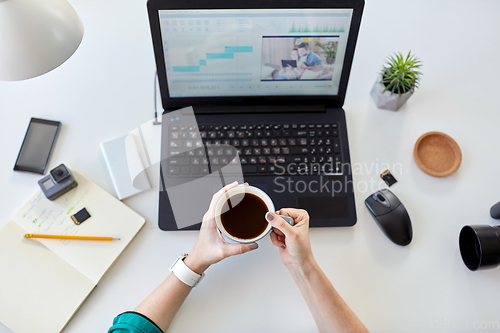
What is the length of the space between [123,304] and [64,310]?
0.12m

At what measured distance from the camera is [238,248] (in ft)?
2.10

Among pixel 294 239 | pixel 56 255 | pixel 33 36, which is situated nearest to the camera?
pixel 33 36

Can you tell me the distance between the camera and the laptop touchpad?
779 millimetres

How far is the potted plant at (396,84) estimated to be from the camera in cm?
81

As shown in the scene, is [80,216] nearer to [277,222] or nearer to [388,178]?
[277,222]

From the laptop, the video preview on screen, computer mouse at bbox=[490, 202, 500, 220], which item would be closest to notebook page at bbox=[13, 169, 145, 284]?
the laptop

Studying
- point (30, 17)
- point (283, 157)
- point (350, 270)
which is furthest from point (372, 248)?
Result: point (30, 17)

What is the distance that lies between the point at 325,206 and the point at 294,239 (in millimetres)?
198

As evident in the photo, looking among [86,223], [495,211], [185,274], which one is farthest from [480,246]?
[86,223]

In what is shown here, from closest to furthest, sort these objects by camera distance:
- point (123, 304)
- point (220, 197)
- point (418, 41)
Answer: point (220, 197)
point (123, 304)
point (418, 41)

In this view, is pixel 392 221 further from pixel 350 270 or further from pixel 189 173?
pixel 189 173

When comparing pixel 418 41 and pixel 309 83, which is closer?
pixel 309 83

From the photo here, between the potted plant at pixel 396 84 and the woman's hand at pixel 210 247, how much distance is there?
0.50 m

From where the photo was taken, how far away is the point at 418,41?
3.18 ft
